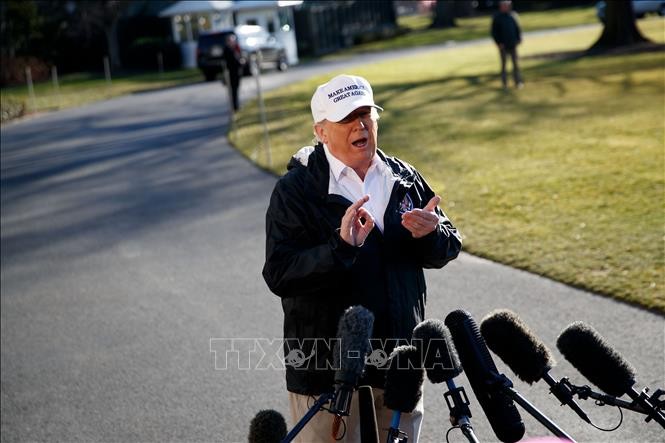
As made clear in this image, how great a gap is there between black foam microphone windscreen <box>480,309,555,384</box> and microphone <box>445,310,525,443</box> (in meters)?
0.21

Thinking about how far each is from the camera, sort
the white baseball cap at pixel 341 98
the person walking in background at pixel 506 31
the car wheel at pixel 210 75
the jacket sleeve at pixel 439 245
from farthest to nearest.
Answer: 1. the car wheel at pixel 210 75
2. the person walking in background at pixel 506 31
3. the jacket sleeve at pixel 439 245
4. the white baseball cap at pixel 341 98

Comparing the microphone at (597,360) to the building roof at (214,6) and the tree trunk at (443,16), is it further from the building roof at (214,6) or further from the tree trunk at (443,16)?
the tree trunk at (443,16)

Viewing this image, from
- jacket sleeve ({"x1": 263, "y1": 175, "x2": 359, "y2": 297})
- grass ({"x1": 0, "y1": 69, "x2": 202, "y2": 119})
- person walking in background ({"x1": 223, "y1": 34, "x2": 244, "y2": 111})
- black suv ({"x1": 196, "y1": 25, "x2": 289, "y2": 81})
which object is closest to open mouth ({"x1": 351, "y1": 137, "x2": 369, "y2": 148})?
jacket sleeve ({"x1": 263, "y1": 175, "x2": 359, "y2": 297})

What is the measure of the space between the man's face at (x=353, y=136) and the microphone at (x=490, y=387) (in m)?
0.89

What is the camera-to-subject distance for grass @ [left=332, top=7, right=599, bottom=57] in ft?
173

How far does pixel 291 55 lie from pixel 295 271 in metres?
43.1

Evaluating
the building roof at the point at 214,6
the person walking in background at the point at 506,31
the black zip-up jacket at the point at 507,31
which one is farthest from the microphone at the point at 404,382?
the building roof at the point at 214,6

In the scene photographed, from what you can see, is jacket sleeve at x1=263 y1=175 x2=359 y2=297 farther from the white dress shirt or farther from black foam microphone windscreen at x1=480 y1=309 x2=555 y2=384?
black foam microphone windscreen at x1=480 y1=309 x2=555 y2=384

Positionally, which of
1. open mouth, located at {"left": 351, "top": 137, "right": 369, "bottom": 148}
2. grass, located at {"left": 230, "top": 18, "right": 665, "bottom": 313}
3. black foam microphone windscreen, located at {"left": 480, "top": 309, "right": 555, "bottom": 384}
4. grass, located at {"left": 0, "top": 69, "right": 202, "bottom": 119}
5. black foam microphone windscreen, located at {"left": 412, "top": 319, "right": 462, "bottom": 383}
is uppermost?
open mouth, located at {"left": 351, "top": 137, "right": 369, "bottom": 148}

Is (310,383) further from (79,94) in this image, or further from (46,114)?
(79,94)

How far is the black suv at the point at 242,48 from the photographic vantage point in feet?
132

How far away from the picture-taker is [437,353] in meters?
3.47

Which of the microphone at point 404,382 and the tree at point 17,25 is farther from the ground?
the tree at point 17,25

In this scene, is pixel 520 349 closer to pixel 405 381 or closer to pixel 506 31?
pixel 405 381
